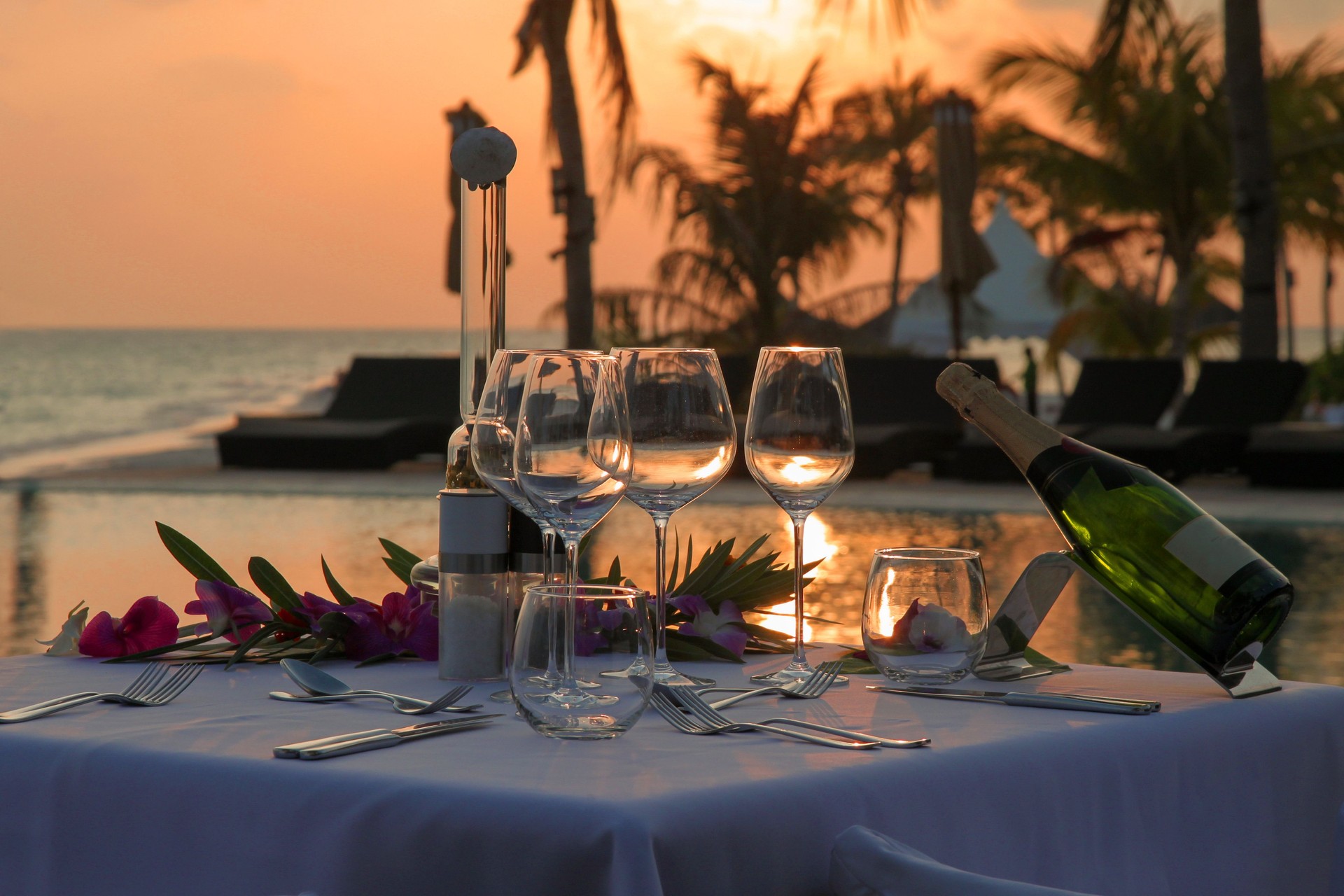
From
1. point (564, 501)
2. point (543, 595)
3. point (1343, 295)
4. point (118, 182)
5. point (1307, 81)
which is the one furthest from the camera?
point (118, 182)

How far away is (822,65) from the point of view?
21.6m

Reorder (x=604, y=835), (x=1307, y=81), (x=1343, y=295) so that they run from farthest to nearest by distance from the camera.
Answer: (x=1343, y=295) < (x=1307, y=81) < (x=604, y=835)

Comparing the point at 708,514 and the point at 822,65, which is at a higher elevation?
the point at 822,65

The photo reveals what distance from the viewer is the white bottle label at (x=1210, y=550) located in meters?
1.37

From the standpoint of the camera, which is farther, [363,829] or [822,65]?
[822,65]

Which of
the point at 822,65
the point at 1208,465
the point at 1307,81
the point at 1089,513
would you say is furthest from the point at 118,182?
the point at 1089,513

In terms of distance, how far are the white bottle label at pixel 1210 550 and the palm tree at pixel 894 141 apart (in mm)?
23580

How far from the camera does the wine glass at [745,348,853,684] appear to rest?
4.85 ft

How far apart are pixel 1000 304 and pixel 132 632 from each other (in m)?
26.2

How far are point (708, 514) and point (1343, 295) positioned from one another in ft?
87.1

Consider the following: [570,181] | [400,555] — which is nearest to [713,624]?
[400,555]

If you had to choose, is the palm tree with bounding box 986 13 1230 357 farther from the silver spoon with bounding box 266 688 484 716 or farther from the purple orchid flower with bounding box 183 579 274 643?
the silver spoon with bounding box 266 688 484 716

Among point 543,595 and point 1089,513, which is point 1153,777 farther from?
point 543,595

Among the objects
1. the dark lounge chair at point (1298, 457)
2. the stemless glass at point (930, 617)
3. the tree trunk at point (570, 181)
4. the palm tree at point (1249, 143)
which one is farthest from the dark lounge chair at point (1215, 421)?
the stemless glass at point (930, 617)
